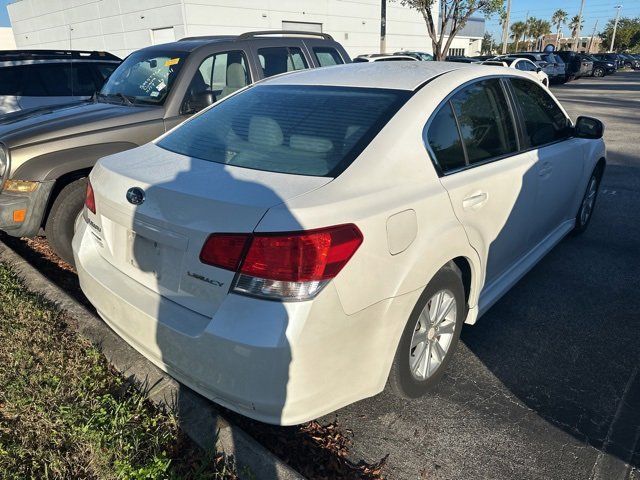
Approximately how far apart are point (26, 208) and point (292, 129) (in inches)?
94.4

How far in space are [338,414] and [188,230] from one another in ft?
4.26

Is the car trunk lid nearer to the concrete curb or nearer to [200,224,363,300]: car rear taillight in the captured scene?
[200,224,363,300]: car rear taillight

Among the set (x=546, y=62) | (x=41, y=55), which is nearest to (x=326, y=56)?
(x=41, y=55)

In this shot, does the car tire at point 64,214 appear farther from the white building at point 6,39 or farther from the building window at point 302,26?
the white building at point 6,39

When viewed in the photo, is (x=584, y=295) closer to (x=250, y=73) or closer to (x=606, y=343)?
(x=606, y=343)

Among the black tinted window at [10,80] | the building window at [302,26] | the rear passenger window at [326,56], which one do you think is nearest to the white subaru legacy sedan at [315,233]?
the rear passenger window at [326,56]

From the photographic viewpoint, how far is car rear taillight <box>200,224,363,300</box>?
75.0 inches

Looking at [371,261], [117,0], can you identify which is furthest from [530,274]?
[117,0]

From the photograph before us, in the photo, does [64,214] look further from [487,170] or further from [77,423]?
[487,170]

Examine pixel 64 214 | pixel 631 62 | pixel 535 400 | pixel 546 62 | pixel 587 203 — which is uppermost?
pixel 64 214

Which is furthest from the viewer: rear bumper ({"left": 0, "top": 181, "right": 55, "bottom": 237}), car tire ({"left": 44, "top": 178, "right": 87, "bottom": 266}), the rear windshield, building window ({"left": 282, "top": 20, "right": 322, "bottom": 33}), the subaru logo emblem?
building window ({"left": 282, "top": 20, "right": 322, "bottom": 33})

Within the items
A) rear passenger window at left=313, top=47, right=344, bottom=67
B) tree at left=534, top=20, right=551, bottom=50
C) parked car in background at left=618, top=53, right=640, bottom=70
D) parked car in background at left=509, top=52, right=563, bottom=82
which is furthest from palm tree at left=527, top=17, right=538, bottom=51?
rear passenger window at left=313, top=47, right=344, bottom=67

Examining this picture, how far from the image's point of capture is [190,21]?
23.2m

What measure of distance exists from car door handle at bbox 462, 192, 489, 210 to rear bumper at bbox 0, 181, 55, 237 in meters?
3.12
